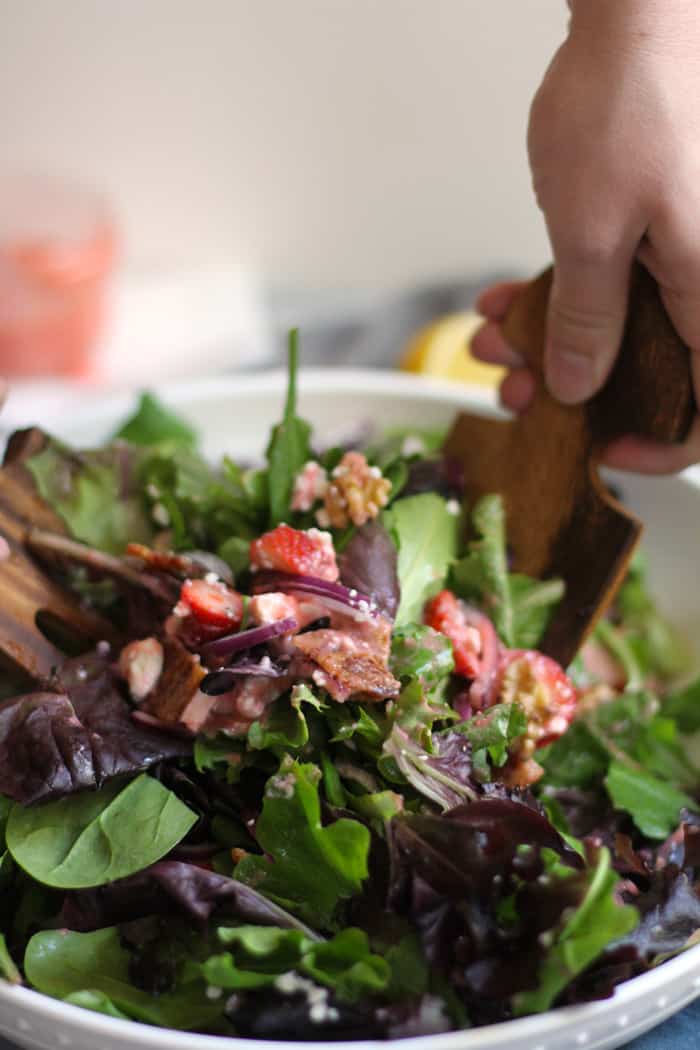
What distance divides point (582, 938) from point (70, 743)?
59 cm

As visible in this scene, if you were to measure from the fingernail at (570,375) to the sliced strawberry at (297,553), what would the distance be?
427 mm

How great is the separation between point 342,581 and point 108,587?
1.17 feet

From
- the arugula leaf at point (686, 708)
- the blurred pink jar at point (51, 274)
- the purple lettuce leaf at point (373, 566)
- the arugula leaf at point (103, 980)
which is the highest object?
the purple lettuce leaf at point (373, 566)

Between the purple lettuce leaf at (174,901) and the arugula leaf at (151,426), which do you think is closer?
the purple lettuce leaf at (174,901)

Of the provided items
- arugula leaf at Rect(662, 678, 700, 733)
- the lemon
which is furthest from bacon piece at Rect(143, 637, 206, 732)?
the lemon

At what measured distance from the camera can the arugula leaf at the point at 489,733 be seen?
125 cm

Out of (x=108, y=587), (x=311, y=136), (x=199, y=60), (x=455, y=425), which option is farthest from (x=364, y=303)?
(x=108, y=587)

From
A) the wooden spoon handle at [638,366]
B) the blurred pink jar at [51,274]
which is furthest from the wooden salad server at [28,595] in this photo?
the blurred pink jar at [51,274]

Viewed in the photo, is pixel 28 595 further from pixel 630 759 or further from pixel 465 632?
pixel 630 759

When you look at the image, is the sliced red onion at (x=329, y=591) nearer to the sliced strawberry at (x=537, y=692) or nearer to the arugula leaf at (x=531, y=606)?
the sliced strawberry at (x=537, y=692)

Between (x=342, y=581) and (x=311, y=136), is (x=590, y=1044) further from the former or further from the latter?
(x=311, y=136)

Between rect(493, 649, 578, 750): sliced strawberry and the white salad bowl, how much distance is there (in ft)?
1.04

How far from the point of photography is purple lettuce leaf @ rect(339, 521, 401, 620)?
1351 millimetres

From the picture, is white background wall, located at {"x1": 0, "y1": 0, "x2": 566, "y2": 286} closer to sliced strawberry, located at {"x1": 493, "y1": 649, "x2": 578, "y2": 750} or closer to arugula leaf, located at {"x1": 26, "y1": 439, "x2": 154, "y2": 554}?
arugula leaf, located at {"x1": 26, "y1": 439, "x2": 154, "y2": 554}
